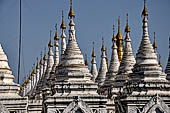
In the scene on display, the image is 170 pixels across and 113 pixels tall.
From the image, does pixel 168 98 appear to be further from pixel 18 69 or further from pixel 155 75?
pixel 18 69

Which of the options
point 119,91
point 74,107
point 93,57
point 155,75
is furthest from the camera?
point 93,57

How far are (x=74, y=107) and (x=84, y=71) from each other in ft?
9.02

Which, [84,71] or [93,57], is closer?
[84,71]

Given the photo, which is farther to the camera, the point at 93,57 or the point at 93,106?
the point at 93,57

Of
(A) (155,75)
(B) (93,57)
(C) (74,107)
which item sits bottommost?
(C) (74,107)

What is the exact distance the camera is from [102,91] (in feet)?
124

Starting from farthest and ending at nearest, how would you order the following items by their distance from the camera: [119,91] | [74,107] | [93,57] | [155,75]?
[93,57] < [119,91] < [155,75] < [74,107]

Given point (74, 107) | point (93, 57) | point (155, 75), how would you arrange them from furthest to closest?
1. point (93, 57)
2. point (155, 75)
3. point (74, 107)

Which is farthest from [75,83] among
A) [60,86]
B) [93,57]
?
[93,57]

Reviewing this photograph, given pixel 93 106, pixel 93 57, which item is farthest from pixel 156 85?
pixel 93 57

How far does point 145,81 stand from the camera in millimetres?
30000

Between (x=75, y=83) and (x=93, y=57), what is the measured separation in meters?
18.9

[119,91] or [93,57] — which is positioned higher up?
[93,57]

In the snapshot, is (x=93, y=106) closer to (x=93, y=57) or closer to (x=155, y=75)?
(x=155, y=75)
